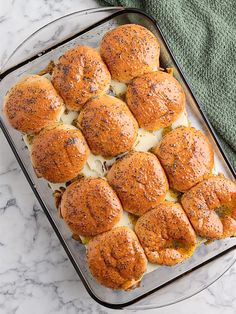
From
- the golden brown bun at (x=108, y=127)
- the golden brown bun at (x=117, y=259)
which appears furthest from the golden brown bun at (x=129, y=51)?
the golden brown bun at (x=117, y=259)

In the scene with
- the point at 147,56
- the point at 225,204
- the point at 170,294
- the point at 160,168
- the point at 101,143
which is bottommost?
the point at 170,294

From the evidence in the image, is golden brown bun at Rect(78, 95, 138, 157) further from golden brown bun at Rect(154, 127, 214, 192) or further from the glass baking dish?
the glass baking dish

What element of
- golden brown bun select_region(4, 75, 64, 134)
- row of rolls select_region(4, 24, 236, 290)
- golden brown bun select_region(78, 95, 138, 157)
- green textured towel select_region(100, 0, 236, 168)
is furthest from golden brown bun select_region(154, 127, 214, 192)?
golden brown bun select_region(4, 75, 64, 134)

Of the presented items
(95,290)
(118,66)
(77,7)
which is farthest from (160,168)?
(77,7)

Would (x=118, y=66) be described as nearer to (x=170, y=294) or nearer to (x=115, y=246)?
(x=115, y=246)

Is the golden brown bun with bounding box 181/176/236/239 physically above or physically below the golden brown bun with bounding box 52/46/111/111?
below

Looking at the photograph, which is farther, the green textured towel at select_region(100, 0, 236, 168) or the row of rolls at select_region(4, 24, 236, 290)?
the green textured towel at select_region(100, 0, 236, 168)

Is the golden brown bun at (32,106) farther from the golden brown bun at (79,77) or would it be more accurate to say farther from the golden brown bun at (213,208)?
the golden brown bun at (213,208)

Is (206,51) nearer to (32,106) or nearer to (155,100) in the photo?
(155,100)
